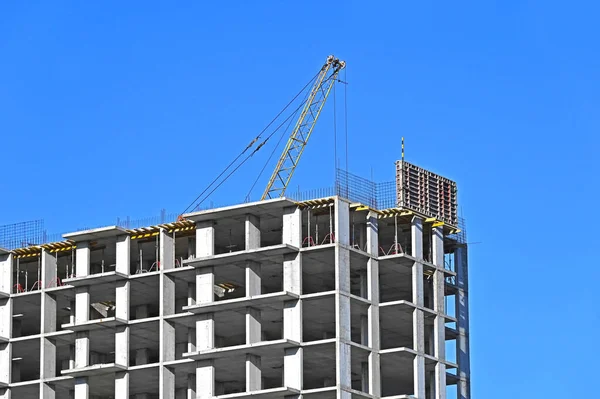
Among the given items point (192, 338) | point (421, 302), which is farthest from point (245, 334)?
point (421, 302)

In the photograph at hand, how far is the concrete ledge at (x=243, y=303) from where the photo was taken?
7269 inches

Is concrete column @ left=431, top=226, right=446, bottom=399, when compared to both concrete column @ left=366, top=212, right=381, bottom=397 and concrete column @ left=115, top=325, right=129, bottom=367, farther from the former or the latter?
concrete column @ left=115, top=325, right=129, bottom=367

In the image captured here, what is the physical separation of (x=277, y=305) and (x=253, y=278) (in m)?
3.83

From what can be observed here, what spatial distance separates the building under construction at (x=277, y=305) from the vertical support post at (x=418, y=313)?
0.16 metres

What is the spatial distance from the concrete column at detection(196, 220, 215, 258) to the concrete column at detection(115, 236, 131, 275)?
369 inches

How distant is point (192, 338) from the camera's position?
194m

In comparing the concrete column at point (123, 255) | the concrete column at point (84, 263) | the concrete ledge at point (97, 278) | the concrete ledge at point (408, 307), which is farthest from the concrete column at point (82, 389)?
the concrete ledge at point (408, 307)

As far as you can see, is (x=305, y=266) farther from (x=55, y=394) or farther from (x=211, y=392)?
(x=55, y=394)

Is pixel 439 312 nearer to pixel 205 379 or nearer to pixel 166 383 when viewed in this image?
pixel 205 379

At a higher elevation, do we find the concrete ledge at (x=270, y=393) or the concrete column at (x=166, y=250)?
the concrete column at (x=166, y=250)

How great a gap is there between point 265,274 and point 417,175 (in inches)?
816

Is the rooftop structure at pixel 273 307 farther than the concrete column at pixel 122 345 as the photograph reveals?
No

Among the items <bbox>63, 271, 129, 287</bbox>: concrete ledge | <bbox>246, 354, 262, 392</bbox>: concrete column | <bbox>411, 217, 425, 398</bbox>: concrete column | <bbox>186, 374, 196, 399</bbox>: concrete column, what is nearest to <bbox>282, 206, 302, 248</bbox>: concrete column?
<bbox>246, 354, 262, 392</bbox>: concrete column

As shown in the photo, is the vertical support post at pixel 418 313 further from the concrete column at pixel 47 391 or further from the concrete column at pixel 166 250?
the concrete column at pixel 47 391
